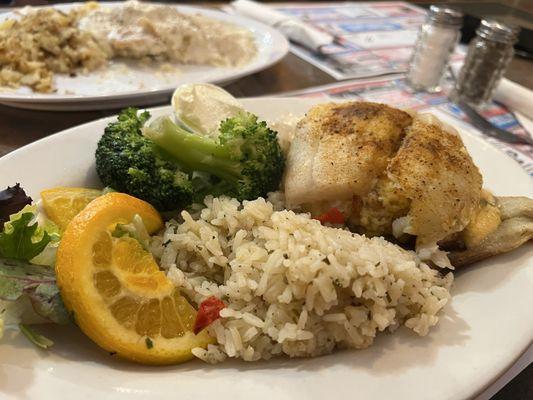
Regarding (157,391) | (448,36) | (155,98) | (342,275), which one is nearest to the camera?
(157,391)

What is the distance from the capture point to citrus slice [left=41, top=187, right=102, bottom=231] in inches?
59.1

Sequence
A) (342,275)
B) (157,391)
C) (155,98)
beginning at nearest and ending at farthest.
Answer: (157,391), (342,275), (155,98)

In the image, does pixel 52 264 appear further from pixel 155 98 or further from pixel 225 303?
pixel 155 98

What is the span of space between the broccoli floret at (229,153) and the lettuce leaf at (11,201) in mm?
477

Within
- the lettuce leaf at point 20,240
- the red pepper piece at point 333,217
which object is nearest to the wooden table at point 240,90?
the lettuce leaf at point 20,240

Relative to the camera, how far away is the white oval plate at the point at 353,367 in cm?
108

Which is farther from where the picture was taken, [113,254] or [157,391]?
[113,254]

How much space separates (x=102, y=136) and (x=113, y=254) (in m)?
0.66

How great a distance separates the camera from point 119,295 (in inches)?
49.0

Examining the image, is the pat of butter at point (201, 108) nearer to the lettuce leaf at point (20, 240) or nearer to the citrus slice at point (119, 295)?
the citrus slice at point (119, 295)

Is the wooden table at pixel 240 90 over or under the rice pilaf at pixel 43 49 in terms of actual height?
under

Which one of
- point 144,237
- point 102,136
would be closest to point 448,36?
point 102,136

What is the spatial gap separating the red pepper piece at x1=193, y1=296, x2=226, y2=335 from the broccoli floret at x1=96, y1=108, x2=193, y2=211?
0.44m

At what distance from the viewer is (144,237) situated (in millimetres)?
1434
